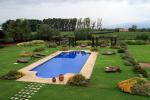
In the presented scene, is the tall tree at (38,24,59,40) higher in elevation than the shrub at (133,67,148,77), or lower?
Result: higher

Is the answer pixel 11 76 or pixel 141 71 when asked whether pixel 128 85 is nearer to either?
pixel 141 71

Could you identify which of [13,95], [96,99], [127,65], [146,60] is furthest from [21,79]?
[146,60]

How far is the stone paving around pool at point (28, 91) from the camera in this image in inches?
483

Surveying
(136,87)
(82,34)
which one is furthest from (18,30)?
(136,87)

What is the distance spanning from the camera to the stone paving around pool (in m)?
12.3

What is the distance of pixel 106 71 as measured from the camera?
1811cm

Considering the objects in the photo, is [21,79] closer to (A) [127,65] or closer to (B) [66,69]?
(B) [66,69]

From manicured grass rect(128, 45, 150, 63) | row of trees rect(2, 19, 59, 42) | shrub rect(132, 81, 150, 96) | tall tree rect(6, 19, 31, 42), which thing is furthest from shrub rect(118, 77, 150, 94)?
tall tree rect(6, 19, 31, 42)

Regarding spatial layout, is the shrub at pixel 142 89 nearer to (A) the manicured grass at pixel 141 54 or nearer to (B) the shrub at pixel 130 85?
(B) the shrub at pixel 130 85

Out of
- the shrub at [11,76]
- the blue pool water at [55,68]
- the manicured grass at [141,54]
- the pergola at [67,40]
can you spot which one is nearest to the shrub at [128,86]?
the blue pool water at [55,68]

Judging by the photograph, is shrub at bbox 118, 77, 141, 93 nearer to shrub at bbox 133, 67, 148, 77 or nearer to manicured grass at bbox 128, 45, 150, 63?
shrub at bbox 133, 67, 148, 77

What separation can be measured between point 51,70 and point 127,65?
676cm

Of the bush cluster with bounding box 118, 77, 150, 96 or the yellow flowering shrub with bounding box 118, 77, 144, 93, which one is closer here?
the bush cluster with bounding box 118, 77, 150, 96

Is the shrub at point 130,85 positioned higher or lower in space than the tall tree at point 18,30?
lower
